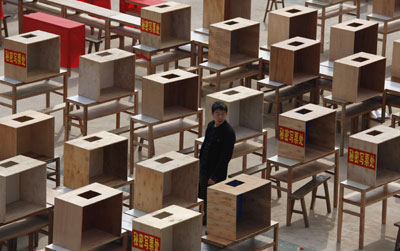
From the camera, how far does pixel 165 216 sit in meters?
10.1

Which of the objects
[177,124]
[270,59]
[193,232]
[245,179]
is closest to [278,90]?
[270,59]

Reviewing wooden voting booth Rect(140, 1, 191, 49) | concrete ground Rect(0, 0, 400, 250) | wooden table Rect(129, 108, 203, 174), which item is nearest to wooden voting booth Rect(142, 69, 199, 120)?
wooden table Rect(129, 108, 203, 174)

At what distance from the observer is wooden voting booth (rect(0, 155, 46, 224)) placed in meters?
10.9

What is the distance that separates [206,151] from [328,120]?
1.77 metres

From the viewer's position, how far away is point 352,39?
1560 cm

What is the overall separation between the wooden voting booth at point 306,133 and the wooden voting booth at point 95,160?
189 cm

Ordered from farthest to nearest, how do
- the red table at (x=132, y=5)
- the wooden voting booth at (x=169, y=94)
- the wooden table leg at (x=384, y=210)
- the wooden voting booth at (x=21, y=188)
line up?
the red table at (x=132, y=5) < the wooden voting booth at (x=169, y=94) < the wooden table leg at (x=384, y=210) < the wooden voting booth at (x=21, y=188)

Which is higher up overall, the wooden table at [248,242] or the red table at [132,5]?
the red table at [132,5]

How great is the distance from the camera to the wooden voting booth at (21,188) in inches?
427

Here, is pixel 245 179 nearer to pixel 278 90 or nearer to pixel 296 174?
pixel 296 174

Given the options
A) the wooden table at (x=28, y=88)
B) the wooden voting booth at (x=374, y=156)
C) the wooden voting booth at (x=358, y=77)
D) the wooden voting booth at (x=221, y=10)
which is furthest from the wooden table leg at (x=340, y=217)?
the wooden voting booth at (x=221, y=10)

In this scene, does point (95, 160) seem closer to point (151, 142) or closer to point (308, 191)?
point (151, 142)

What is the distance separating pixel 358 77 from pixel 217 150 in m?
3.41

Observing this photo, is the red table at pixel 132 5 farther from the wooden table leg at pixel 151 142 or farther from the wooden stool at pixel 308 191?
the wooden stool at pixel 308 191
